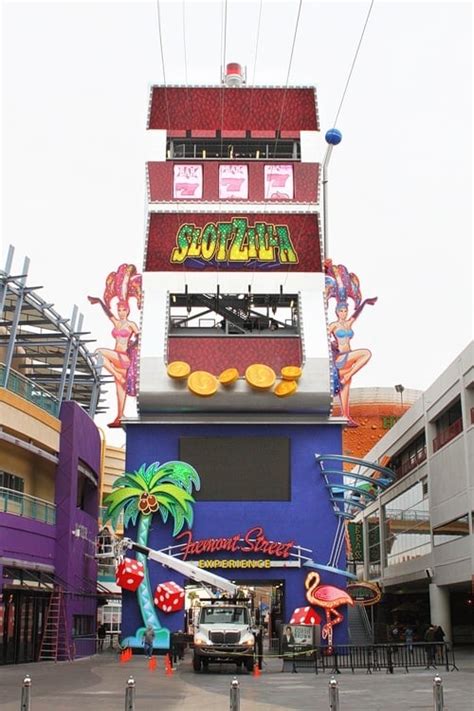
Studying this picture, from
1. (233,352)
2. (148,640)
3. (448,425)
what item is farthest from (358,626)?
(233,352)

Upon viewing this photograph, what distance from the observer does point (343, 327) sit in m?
53.7

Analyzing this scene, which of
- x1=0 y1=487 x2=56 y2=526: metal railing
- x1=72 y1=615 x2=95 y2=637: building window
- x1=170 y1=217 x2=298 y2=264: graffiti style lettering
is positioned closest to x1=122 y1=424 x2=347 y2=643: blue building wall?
x1=72 y1=615 x2=95 y2=637: building window

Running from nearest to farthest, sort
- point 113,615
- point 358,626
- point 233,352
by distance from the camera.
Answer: point 233,352
point 358,626
point 113,615

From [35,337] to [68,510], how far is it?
8001mm

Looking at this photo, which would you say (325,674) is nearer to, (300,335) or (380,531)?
(300,335)

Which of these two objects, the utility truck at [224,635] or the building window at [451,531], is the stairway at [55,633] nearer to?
the utility truck at [224,635]

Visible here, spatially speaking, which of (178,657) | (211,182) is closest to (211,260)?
(211,182)

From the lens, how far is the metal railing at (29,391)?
37.6 meters

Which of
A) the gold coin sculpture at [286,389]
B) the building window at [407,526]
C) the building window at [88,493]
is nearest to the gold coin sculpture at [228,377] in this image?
the gold coin sculpture at [286,389]

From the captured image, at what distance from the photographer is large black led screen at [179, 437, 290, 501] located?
157 feet

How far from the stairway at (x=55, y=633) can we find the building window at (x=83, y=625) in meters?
2.51

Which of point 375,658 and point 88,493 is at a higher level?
point 88,493

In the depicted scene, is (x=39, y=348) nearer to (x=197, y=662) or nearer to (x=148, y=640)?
(x=148, y=640)

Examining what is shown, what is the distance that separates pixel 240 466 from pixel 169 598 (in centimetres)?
704
